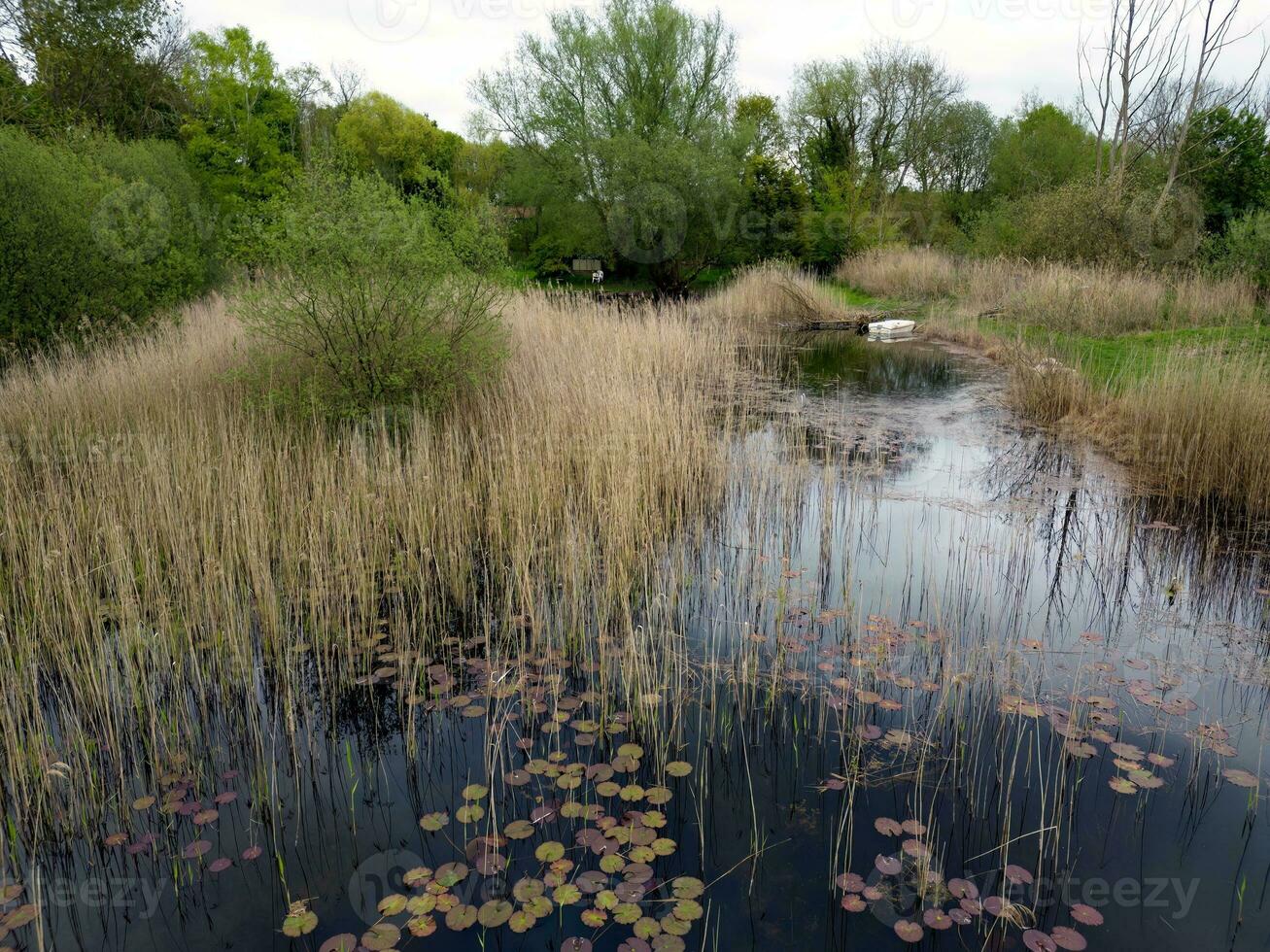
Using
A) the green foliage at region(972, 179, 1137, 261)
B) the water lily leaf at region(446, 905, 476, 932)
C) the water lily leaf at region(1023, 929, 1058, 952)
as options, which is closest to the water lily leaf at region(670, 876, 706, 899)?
the water lily leaf at region(446, 905, 476, 932)

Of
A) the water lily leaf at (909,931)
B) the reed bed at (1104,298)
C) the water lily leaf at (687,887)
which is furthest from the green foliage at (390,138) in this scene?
the water lily leaf at (909,931)

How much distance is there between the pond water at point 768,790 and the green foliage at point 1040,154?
33.6 metres

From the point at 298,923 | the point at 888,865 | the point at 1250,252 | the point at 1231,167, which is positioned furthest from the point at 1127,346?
the point at 1231,167

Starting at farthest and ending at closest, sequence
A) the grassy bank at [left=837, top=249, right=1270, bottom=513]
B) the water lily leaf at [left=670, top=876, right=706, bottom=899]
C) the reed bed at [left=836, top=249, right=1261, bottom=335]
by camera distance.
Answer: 1. the reed bed at [left=836, top=249, right=1261, bottom=335]
2. the grassy bank at [left=837, top=249, right=1270, bottom=513]
3. the water lily leaf at [left=670, top=876, right=706, bottom=899]

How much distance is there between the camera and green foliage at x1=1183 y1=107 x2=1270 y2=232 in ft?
73.7

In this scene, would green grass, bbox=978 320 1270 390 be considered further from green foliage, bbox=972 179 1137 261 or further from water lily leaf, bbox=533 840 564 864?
water lily leaf, bbox=533 840 564 864

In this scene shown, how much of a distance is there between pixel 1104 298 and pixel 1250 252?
121 inches

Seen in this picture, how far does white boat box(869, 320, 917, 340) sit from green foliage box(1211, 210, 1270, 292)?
5257 mm

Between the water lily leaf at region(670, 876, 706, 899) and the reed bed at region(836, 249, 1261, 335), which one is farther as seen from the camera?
the reed bed at region(836, 249, 1261, 335)

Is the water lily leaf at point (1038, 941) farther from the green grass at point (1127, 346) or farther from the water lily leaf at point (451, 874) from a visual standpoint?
the green grass at point (1127, 346)

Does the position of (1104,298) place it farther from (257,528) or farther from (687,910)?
(687,910)

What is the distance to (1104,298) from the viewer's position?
1343 centimetres

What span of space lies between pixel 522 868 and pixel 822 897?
1046 mm

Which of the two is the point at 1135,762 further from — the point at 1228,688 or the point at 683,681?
the point at 683,681
